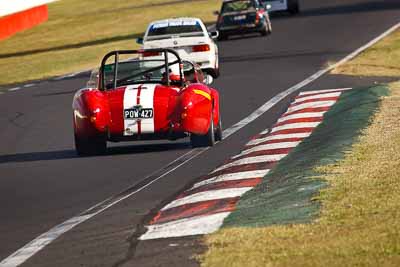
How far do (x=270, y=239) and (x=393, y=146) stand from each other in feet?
15.6

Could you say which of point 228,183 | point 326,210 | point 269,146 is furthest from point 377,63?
point 326,210

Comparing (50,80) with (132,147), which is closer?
(132,147)

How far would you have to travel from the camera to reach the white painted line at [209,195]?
11.4 m

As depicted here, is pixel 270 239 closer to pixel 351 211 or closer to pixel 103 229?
pixel 351 211

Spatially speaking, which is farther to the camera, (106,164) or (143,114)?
(143,114)

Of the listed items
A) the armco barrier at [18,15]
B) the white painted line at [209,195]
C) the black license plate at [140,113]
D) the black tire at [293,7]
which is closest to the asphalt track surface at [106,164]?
the white painted line at [209,195]

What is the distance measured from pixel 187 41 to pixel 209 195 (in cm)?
1700

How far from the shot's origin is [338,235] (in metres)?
8.77

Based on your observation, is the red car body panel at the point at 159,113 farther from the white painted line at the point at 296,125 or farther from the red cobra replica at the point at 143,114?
the white painted line at the point at 296,125

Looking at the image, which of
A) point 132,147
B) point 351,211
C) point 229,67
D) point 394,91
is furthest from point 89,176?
point 229,67

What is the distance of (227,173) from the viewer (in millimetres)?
13219

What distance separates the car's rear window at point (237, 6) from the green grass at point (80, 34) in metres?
3.18

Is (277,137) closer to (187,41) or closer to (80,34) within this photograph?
(187,41)

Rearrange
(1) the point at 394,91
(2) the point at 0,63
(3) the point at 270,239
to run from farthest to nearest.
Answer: (2) the point at 0,63 < (1) the point at 394,91 < (3) the point at 270,239
